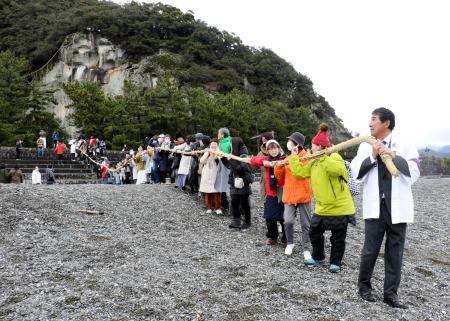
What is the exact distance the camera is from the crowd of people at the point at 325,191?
486 centimetres

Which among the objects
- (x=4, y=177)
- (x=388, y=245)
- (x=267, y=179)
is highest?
(x=267, y=179)

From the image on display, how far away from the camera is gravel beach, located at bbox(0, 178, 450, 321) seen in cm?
476

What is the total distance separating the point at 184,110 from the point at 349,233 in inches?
1194

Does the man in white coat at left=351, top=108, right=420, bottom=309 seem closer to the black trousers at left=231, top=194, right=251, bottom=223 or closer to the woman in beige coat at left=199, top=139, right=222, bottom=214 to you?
the black trousers at left=231, top=194, right=251, bottom=223

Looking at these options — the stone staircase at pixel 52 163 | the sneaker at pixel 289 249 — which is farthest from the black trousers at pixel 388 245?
the stone staircase at pixel 52 163

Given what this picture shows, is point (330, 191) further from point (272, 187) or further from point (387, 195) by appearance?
point (272, 187)

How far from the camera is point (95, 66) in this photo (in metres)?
56.3

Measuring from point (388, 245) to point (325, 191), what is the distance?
1325 mm

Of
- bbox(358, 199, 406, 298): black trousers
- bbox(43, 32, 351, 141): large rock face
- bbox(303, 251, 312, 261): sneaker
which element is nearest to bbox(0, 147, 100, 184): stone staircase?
bbox(303, 251, 312, 261): sneaker

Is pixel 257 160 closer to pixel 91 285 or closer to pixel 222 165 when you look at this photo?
pixel 222 165

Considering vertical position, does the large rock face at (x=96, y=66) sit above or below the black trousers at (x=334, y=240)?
above

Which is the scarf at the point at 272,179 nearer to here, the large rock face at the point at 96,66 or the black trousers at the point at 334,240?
the black trousers at the point at 334,240

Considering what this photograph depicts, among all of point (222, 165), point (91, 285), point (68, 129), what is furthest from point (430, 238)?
point (68, 129)

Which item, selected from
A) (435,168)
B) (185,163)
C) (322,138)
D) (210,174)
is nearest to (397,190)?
(322,138)
